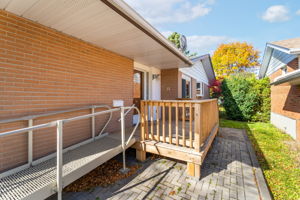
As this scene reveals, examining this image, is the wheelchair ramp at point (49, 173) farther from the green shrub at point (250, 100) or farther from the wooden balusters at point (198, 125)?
the green shrub at point (250, 100)

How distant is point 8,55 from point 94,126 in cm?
214

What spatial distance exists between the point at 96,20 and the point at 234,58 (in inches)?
947

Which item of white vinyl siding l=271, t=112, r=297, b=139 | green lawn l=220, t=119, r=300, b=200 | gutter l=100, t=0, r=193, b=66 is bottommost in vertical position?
green lawn l=220, t=119, r=300, b=200

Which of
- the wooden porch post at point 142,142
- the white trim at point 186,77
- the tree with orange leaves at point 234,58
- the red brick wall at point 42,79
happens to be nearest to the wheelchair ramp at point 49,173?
the red brick wall at point 42,79

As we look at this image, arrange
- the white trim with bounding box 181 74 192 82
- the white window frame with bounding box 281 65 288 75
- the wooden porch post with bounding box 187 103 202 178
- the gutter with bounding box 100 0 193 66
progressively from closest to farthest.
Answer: the gutter with bounding box 100 0 193 66 → the wooden porch post with bounding box 187 103 202 178 → the white window frame with bounding box 281 65 288 75 → the white trim with bounding box 181 74 192 82

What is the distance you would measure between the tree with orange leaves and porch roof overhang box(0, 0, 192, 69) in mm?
20645

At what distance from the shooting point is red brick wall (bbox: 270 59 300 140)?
539 centimetres

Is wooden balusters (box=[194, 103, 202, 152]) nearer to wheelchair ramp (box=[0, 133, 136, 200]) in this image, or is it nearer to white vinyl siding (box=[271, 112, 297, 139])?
wheelchair ramp (box=[0, 133, 136, 200])

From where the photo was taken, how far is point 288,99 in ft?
19.9

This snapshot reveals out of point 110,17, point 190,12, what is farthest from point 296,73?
point 190,12

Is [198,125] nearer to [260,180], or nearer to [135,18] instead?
[260,180]

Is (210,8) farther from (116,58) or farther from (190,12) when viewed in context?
(116,58)

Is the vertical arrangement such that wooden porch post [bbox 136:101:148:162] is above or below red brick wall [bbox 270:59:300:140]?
below

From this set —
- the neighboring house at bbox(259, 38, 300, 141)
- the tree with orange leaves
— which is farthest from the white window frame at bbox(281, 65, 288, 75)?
the tree with orange leaves
